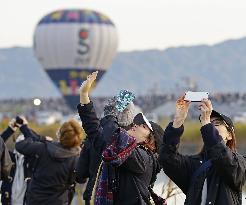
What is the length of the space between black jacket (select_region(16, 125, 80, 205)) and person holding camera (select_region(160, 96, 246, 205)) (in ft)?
10.8

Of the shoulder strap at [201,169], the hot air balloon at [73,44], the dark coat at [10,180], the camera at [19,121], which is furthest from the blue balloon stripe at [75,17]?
the shoulder strap at [201,169]

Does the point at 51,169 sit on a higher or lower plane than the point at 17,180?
higher

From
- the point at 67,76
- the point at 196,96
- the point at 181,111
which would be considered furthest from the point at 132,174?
the point at 67,76

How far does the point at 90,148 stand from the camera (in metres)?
7.79

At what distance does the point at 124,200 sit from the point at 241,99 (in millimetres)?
91719

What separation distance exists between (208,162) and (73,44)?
52.4 metres

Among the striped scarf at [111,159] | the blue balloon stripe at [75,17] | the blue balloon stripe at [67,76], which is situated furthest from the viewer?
the blue balloon stripe at [67,76]

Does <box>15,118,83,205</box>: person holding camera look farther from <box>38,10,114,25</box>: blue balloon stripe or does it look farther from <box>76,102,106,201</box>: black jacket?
<box>38,10,114,25</box>: blue balloon stripe

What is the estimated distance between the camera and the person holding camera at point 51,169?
8695 mm

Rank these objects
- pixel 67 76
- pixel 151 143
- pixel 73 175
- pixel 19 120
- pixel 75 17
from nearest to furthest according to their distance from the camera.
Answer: pixel 151 143
pixel 73 175
pixel 19 120
pixel 75 17
pixel 67 76

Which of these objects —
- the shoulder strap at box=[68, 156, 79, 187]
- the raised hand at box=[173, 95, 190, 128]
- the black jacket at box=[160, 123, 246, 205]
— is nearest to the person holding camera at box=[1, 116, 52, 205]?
the shoulder strap at box=[68, 156, 79, 187]

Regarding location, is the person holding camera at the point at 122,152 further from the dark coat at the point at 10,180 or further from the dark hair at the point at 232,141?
the dark coat at the point at 10,180

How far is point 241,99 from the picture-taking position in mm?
96875

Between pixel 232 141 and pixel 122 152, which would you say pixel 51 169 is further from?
pixel 232 141
